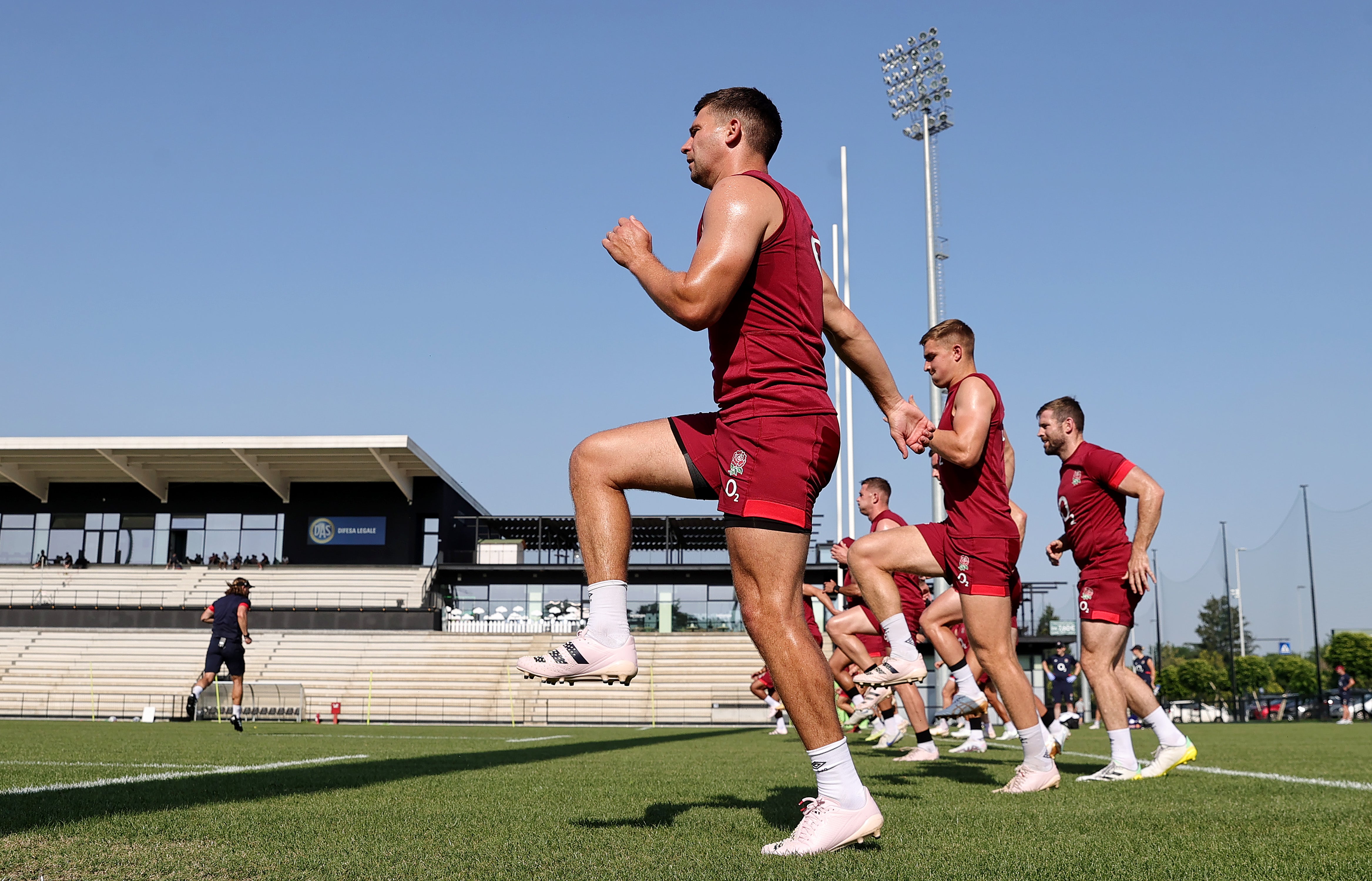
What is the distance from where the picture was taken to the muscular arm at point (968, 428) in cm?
532

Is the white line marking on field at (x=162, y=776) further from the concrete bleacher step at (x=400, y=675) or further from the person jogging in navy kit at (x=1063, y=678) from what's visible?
the concrete bleacher step at (x=400, y=675)

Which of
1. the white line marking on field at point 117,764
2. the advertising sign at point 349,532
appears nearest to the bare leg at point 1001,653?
the white line marking on field at point 117,764

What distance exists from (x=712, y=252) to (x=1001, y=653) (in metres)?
3.18

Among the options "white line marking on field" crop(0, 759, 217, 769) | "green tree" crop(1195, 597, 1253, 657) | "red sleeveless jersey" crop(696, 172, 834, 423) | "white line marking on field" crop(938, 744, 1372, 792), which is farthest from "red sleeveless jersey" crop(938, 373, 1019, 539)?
"green tree" crop(1195, 597, 1253, 657)

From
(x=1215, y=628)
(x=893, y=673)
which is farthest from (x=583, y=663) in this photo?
(x=1215, y=628)

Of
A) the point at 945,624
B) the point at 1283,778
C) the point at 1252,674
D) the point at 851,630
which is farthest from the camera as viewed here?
the point at 1252,674

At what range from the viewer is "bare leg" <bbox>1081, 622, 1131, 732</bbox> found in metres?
6.40

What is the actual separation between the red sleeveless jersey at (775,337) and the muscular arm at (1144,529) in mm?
3848

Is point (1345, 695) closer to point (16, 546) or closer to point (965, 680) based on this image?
point (965, 680)

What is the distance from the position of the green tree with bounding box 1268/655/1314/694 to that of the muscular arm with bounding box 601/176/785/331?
195ft

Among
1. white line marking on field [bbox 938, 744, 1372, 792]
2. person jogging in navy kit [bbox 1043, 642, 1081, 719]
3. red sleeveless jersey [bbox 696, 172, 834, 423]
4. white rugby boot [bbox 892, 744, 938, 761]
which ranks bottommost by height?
person jogging in navy kit [bbox 1043, 642, 1081, 719]

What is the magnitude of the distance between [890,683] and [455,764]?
10.7 ft

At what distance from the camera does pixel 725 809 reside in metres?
3.97

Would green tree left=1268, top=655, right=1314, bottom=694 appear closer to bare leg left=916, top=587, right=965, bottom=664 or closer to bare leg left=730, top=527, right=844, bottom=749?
bare leg left=916, top=587, right=965, bottom=664
